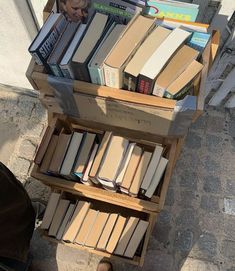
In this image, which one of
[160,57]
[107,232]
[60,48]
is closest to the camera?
[160,57]

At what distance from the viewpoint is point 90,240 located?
246 centimetres

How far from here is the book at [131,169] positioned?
2.24 metres

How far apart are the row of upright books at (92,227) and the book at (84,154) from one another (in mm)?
337

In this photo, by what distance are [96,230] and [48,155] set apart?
2.07ft

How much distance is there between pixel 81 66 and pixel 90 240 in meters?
1.23

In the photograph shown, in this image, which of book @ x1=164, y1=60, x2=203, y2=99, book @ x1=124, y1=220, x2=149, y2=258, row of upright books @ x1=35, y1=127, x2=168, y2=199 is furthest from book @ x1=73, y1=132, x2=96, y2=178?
book @ x1=164, y1=60, x2=203, y2=99

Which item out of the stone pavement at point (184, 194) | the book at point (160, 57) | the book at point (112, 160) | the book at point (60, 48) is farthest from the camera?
the stone pavement at point (184, 194)

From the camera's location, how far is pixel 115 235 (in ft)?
8.06

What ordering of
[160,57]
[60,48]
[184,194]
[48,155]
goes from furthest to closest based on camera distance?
[184,194] → [48,155] → [60,48] → [160,57]

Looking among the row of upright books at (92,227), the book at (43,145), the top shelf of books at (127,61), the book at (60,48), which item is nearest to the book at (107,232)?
the row of upright books at (92,227)

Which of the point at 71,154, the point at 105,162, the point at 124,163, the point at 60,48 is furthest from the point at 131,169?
the point at 60,48

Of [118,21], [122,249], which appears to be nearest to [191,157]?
[122,249]

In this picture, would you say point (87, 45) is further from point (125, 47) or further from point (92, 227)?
point (92, 227)

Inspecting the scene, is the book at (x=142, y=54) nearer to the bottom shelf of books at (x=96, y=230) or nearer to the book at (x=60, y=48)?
the book at (x=60, y=48)
